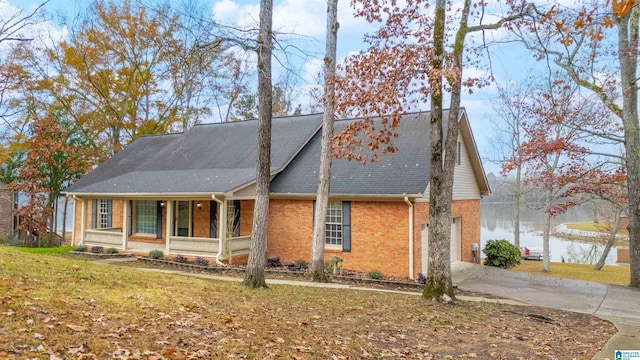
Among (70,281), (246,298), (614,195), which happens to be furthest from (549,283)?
(70,281)

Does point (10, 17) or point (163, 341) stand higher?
point (10, 17)

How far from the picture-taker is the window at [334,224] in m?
15.8

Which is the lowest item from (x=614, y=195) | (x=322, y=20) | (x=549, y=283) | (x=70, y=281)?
(x=549, y=283)

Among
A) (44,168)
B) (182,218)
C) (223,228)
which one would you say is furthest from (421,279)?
(44,168)

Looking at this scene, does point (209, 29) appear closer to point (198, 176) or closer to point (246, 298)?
point (246, 298)

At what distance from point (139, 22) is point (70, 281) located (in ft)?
86.1

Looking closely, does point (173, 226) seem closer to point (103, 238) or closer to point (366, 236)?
point (103, 238)

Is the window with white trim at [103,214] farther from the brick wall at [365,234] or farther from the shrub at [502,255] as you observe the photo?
the shrub at [502,255]

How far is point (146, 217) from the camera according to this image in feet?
67.2

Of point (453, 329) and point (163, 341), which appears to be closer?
point (163, 341)

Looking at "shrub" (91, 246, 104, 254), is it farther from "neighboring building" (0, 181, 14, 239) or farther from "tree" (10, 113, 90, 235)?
"neighboring building" (0, 181, 14, 239)

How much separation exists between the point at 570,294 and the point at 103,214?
1952 centimetres

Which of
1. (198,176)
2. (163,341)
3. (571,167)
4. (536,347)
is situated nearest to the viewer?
(163,341)

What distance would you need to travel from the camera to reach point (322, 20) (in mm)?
13219
